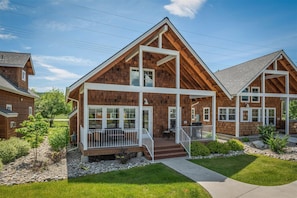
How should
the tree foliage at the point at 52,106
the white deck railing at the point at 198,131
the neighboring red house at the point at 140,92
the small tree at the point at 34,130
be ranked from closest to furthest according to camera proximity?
the small tree at the point at 34,130, the neighboring red house at the point at 140,92, the white deck railing at the point at 198,131, the tree foliage at the point at 52,106

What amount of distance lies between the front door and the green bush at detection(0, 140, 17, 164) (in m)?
8.06

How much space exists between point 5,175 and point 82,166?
315cm

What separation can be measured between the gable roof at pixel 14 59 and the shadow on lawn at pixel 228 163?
17.3m

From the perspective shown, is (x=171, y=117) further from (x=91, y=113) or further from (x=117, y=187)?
(x=117, y=187)

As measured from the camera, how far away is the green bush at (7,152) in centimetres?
965

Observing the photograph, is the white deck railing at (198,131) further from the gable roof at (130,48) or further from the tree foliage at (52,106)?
the tree foliage at (52,106)

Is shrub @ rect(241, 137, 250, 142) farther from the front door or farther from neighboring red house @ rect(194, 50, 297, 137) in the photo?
the front door

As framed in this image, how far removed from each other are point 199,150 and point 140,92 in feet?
17.0

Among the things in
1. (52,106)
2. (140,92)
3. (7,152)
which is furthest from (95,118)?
(52,106)

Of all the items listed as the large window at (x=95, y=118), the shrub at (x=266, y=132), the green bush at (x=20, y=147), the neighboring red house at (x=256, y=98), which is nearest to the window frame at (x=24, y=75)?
the green bush at (x=20, y=147)

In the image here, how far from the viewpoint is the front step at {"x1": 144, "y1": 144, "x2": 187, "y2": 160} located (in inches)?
412

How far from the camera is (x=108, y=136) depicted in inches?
418

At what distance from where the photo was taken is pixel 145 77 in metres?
13.7

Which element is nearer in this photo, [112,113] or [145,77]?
[112,113]
